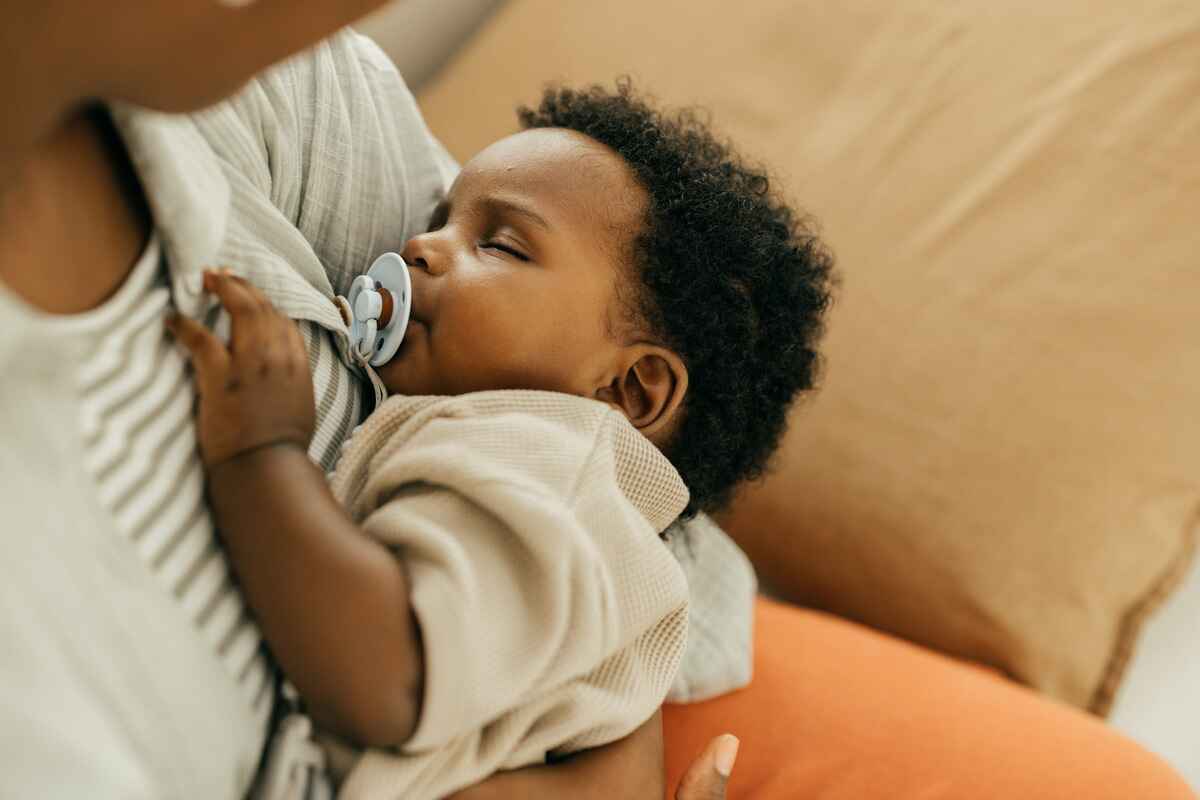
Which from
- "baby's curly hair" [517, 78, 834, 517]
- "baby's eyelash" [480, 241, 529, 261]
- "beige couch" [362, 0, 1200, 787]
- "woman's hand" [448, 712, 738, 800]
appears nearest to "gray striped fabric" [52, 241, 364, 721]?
"woman's hand" [448, 712, 738, 800]

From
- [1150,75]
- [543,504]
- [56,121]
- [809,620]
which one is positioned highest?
[1150,75]

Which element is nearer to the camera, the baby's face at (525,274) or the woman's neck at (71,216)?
the woman's neck at (71,216)

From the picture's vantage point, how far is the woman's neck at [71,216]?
18.3 inches

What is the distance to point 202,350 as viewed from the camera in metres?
0.57

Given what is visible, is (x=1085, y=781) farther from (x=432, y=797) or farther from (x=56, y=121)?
(x=56, y=121)

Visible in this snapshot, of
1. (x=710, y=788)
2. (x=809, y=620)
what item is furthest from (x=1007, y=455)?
(x=710, y=788)

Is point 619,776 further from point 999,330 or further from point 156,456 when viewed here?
point 999,330

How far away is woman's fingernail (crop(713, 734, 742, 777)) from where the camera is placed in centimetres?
77

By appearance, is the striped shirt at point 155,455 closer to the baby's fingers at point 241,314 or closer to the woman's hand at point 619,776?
the baby's fingers at point 241,314

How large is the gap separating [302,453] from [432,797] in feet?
0.70

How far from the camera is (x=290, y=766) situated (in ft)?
1.96

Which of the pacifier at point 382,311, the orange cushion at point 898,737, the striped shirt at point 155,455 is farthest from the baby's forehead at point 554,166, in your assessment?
the orange cushion at point 898,737

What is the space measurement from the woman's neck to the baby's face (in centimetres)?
29

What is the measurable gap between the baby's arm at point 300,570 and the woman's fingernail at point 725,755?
0.28m
